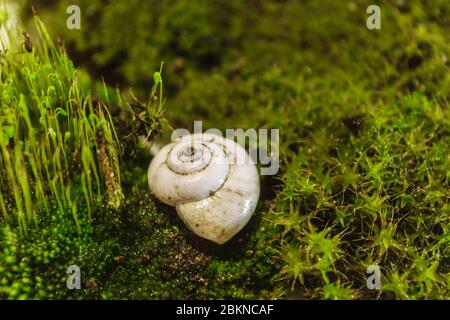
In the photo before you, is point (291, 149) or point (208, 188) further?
point (291, 149)

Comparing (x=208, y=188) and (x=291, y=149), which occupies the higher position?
(x=291, y=149)

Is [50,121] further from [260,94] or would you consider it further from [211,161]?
[260,94]

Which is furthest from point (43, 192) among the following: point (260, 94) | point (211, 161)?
point (260, 94)
